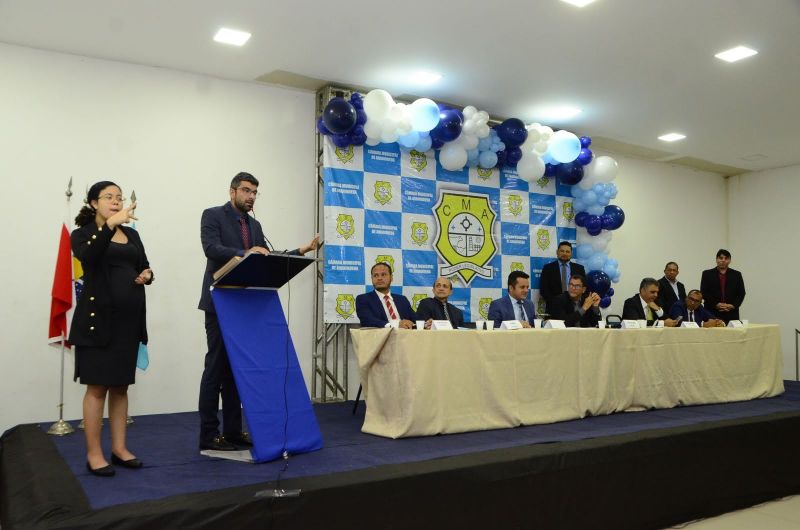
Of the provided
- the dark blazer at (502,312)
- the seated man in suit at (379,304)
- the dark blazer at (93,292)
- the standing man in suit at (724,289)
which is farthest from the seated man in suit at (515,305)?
the standing man in suit at (724,289)

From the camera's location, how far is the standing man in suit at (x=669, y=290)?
664 cm

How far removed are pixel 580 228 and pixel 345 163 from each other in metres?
2.90

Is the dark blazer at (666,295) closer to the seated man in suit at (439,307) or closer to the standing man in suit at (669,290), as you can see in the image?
the standing man in suit at (669,290)

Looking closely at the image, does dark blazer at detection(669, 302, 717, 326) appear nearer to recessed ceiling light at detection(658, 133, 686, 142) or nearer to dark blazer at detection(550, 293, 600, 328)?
dark blazer at detection(550, 293, 600, 328)

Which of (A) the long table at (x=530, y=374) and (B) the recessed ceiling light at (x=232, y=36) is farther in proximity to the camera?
(B) the recessed ceiling light at (x=232, y=36)

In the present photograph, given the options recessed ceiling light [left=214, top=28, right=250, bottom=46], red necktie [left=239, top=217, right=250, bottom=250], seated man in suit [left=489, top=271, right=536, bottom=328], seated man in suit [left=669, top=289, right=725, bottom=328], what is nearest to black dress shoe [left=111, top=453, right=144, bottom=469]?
red necktie [left=239, top=217, right=250, bottom=250]

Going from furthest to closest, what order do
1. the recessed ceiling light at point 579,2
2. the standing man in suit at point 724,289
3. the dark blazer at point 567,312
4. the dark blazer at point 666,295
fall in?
the standing man in suit at point 724,289 → the dark blazer at point 666,295 → the dark blazer at point 567,312 → the recessed ceiling light at point 579,2

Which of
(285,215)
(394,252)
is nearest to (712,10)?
(394,252)

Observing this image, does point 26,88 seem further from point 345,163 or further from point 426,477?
point 426,477

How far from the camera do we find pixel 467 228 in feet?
20.1

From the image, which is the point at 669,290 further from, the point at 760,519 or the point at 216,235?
the point at 216,235

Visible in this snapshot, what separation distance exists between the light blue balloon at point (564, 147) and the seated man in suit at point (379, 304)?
2.66m

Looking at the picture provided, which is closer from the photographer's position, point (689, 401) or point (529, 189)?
point (689, 401)

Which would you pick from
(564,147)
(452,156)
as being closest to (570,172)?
(564,147)
